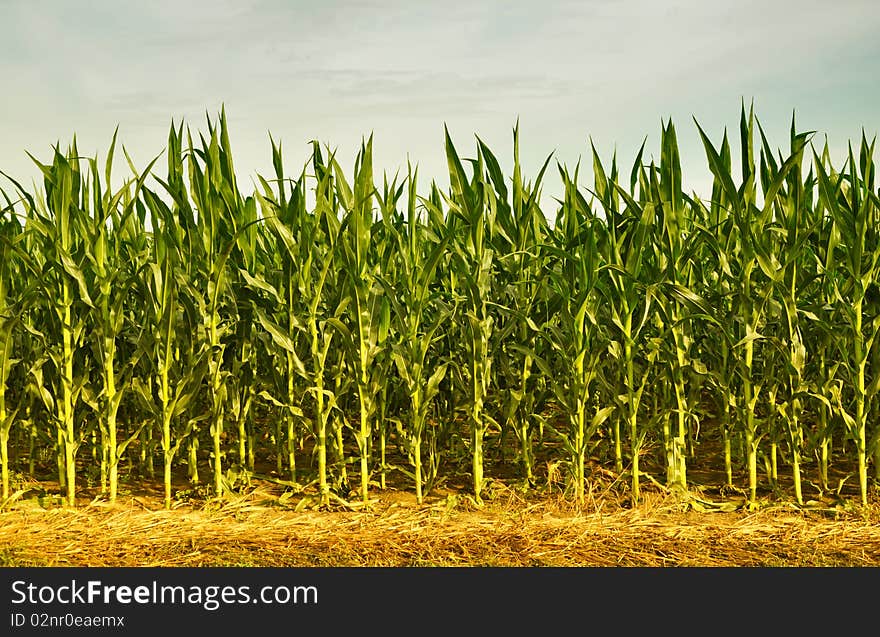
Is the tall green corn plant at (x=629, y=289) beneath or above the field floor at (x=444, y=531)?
above

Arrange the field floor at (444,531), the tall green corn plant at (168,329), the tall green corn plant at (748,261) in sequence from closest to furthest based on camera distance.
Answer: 1. the field floor at (444,531)
2. the tall green corn plant at (748,261)
3. the tall green corn plant at (168,329)

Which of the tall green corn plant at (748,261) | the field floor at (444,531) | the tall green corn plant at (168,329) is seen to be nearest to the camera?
the field floor at (444,531)

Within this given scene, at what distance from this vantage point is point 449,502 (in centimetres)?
515

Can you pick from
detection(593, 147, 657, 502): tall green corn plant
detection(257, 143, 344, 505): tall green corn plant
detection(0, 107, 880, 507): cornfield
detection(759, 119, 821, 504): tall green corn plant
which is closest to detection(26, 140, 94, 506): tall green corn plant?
detection(0, 107, 880, 507): cornfield

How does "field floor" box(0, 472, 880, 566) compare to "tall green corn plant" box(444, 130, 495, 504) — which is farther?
"tall green corn plant" box(444, 130, 495, 504)

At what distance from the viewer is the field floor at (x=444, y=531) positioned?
443cm

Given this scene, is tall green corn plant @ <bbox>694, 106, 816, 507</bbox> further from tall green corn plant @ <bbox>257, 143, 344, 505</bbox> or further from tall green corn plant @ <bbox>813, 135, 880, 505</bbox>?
tall green corn plant @ <bbox>257, 143, 344, 505</bbox>

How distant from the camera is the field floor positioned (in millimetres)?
4430

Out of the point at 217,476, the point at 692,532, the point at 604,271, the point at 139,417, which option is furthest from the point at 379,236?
the point at 692,532

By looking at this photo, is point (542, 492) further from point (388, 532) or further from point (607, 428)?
point (607, 428)

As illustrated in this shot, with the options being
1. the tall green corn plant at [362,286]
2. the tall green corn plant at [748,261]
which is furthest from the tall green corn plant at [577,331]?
the tall green corn plant at [362,286]

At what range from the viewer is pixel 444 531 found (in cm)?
474

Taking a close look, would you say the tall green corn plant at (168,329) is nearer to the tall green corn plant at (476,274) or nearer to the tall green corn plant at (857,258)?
the tall green corn plant at (476,274)

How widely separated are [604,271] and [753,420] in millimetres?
1280
